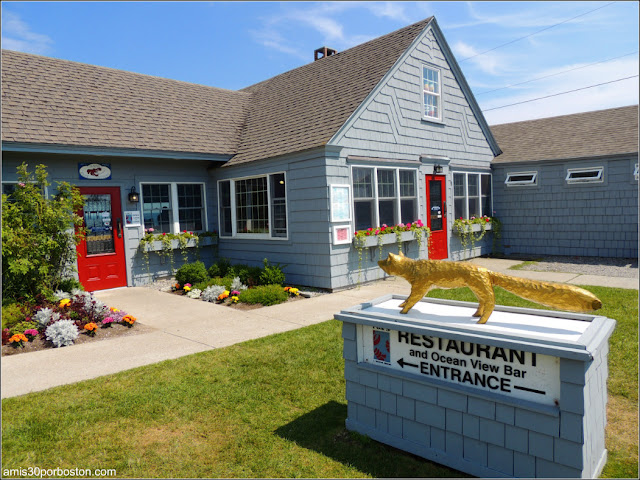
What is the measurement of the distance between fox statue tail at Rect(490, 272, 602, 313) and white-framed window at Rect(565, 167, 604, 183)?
1179cm

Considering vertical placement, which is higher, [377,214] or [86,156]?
[86,156]

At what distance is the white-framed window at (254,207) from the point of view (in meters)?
10.5

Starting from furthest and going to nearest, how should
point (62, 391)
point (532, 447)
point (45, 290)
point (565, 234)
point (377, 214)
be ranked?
point (565, 234) → point (377, 214) → point (45, 290) → point (62, 391) → point (532, 447)

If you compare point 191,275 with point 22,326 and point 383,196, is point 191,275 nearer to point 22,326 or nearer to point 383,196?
point 22,326

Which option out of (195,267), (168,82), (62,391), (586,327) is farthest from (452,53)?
(62,391)

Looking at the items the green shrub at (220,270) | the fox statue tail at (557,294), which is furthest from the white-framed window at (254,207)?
the fox statue tail at (557,294)

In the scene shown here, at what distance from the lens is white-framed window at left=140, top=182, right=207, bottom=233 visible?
11.0 meters

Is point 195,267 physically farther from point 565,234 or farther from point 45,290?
point 565,234

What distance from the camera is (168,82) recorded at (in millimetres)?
13391

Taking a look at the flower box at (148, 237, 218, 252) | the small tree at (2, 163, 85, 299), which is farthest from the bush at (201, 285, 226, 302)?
the small tree at (2, 163, 85, 299)

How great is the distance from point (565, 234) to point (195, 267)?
36.0 ft

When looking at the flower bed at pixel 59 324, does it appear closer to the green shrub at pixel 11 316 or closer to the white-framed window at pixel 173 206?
the green shrub at pixel 11 316

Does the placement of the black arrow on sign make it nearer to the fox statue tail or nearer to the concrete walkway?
the fox statue tail

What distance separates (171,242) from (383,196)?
17.2 feet
